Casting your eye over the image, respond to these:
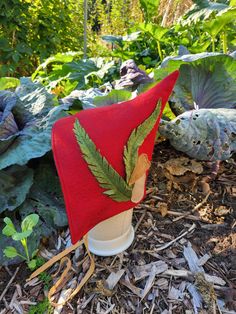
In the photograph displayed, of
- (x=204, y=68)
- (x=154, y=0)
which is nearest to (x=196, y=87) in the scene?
(x=204, y=68)

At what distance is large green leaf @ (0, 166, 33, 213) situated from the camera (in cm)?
95

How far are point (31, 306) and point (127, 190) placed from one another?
1.33 feet

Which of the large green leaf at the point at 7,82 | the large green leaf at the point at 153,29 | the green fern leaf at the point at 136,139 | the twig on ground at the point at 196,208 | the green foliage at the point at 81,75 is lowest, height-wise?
the twig on ground at the point at 196,208

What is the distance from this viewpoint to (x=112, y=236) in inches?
33.3

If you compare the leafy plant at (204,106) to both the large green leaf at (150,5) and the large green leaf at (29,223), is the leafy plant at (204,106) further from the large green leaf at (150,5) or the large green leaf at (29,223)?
the large green leaf at (150,5)

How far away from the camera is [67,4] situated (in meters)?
3.15

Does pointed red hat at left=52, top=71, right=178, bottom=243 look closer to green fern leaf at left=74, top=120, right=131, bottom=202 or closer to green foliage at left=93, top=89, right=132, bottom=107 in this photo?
green fern leaf at left=74, top=120, right=131, bottom=202

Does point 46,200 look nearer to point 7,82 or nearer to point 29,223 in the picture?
point 29,223

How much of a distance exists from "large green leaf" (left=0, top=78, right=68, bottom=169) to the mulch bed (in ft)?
0.92

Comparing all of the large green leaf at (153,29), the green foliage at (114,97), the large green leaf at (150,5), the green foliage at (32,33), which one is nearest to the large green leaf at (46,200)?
the green foliage at (114,97)

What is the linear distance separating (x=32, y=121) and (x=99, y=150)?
491mm

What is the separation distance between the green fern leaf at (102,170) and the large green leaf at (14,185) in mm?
359

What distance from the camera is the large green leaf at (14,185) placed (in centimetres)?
Answer: 95

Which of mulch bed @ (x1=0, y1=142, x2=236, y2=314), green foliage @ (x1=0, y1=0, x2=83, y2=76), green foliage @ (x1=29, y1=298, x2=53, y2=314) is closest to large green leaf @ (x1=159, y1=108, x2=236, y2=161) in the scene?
mulch bed @ (x1=0, y1=142, x2=236, y2=314)
